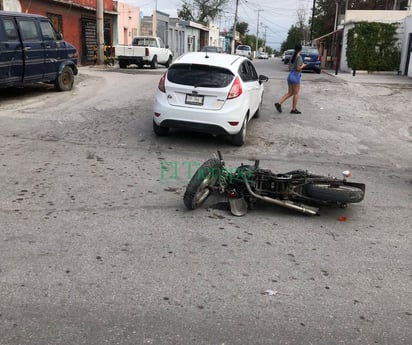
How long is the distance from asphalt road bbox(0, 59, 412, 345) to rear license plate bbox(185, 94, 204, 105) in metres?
0.87

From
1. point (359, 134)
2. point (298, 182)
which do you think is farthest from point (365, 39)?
point (298, 182)

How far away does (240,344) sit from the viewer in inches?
119

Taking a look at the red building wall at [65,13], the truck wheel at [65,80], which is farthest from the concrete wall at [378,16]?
the truck wheel at [65,80]

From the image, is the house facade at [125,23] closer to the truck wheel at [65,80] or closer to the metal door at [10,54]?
the truck wheel at [65,80]

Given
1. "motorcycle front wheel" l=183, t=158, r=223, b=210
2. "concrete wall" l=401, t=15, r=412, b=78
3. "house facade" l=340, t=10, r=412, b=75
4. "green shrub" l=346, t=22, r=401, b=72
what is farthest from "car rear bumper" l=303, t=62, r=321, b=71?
"motorcycle front wheel" l=183, t=158, r=223, b=210

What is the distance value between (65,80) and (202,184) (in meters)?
10.3

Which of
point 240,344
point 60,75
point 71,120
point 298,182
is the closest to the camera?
point 240,344

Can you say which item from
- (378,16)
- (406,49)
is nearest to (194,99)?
(406,49)

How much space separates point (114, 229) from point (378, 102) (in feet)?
41.7

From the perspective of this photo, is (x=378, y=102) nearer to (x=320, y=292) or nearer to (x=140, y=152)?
(x=140, y=152)

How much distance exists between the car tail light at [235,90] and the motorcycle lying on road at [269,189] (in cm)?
285

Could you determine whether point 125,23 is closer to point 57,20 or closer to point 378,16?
point 57,20

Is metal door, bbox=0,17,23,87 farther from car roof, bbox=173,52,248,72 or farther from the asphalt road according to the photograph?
car roof, bbox=173,52,248,72

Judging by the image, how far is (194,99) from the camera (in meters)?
8.15
